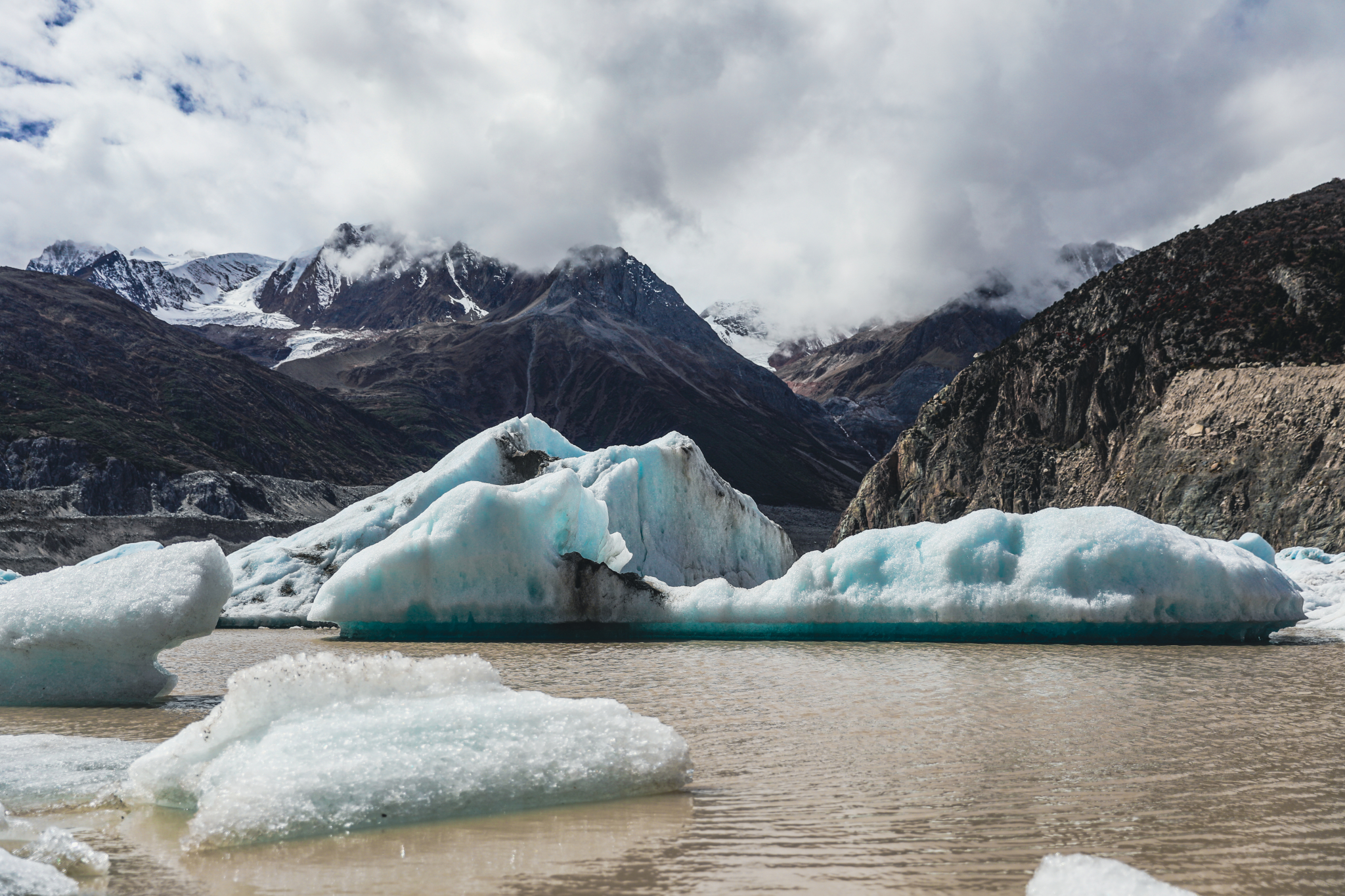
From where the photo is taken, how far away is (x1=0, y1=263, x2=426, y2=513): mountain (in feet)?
175

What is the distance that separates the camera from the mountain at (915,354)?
5561 inches

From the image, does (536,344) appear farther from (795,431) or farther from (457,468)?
(457,468)

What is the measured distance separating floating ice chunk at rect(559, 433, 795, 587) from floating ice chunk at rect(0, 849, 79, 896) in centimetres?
1719

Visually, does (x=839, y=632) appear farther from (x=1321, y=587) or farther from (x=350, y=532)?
(x=350, y=532)

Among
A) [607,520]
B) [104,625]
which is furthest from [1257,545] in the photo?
[104,625]

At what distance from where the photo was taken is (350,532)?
64.1ft

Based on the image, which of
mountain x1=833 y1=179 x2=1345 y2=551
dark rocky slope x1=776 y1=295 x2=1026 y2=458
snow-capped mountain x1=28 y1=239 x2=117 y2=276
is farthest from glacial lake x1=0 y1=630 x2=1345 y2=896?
snow-capped mountain x1=28 y1=239 x2=117 y2=276

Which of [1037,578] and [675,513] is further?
[675,513]

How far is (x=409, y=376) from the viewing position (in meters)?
116

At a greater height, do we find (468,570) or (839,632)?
(468,570)

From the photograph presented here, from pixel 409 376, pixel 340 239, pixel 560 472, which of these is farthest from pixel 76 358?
pixel 340 239

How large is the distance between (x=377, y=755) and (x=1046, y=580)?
998cm

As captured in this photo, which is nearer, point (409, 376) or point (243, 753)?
point (243, 753)

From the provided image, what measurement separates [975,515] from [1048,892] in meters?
10.4
